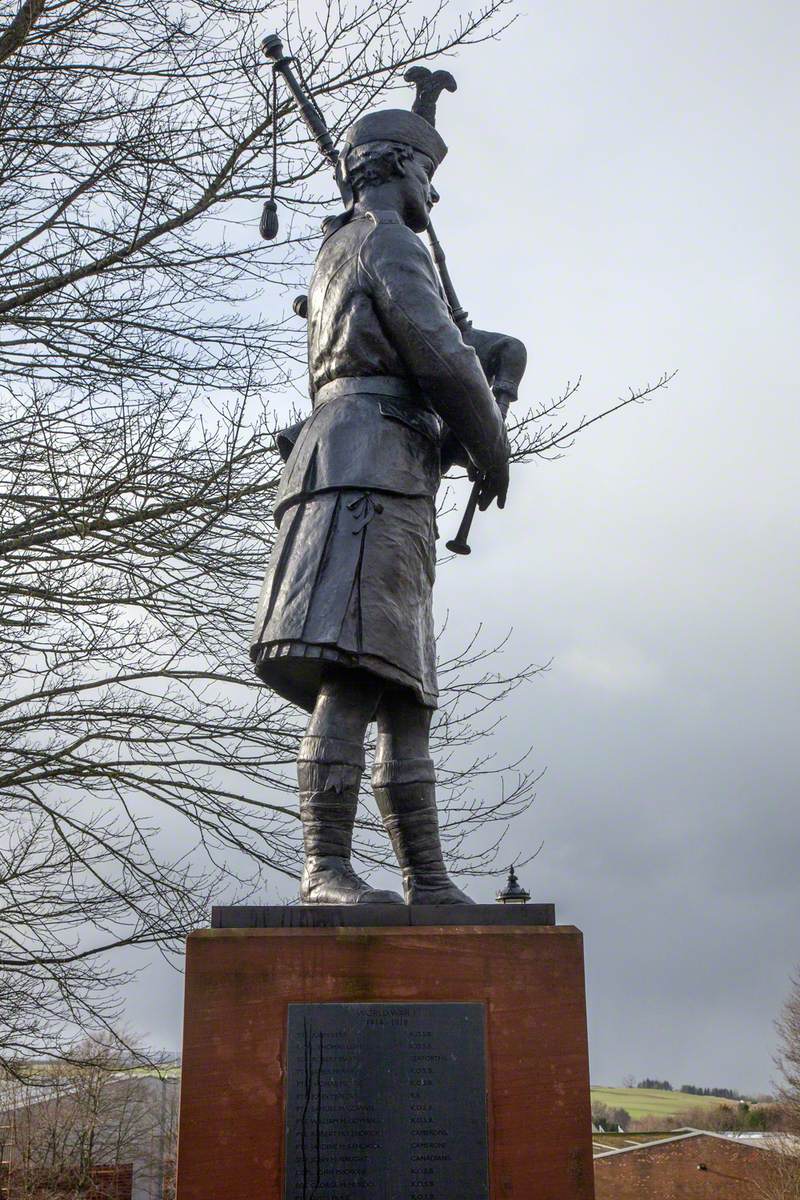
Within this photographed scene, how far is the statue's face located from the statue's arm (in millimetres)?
327

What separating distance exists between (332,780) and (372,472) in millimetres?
1071

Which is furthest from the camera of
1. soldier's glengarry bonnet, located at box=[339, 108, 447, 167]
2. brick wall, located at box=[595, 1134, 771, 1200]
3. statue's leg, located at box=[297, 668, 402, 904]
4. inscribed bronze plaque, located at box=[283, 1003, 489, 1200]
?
brick wall, located at box=[595, 1134, 771, 1200]

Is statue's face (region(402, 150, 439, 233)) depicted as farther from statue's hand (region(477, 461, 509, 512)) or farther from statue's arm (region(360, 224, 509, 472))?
statue's hand (region(477, 461, 509, 512))

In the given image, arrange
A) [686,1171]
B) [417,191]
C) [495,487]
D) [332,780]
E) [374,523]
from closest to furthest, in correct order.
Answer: [332,780], [374,523], [495,487], [417,191], [686,1171]

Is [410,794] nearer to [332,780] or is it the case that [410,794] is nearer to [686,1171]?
[332,780]

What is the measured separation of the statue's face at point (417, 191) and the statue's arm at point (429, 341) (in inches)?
12.9

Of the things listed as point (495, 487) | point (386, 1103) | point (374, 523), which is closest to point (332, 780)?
point (374, 523)

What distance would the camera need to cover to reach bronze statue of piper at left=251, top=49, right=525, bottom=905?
4.16m

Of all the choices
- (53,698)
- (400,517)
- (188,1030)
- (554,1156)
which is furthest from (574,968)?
(53,698)

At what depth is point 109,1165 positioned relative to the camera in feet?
72.4

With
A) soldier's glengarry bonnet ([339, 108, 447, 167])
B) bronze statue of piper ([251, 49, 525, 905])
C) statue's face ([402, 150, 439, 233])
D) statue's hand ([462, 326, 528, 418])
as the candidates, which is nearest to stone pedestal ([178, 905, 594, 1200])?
bronze statue of piper ([251, 49, 525, 905])

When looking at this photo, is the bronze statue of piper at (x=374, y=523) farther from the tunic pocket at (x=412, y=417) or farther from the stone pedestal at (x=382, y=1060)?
the stone pedestal at (x=382, y=1060)

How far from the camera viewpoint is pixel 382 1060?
3635 mm

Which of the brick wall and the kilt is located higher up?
the kilt
